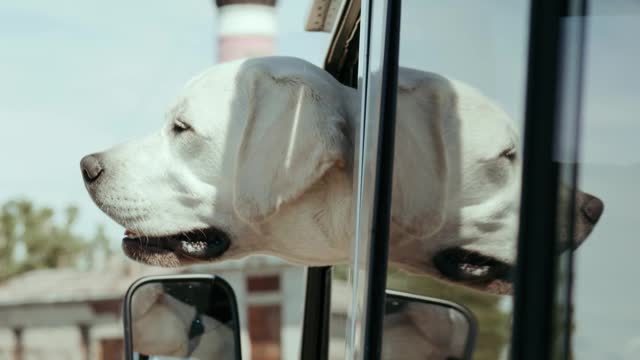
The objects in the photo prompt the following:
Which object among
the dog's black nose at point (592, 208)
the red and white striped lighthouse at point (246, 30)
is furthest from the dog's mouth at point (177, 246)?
the red and white striped lighthouse at point (246, 30)

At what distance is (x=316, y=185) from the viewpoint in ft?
9.19

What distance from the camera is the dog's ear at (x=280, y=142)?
2750mm

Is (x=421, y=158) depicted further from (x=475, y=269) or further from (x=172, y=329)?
(x=172, y=329)

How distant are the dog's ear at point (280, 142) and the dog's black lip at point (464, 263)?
1.01m

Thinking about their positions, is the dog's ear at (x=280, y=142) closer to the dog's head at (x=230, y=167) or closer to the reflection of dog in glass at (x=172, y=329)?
the dog's head at (x=230, y=167)

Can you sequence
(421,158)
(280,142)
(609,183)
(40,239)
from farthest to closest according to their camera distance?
→ (40,239), (280,142), (421,158), (609,183)

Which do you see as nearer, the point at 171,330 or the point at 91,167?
the point at 91,167

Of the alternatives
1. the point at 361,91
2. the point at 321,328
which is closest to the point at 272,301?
the point at 321,328

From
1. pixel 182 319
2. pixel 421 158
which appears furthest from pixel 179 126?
pixel 421 158

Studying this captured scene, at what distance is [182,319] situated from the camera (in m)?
3.27

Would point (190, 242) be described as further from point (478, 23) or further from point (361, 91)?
point (478, 23)

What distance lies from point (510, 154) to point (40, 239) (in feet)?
101

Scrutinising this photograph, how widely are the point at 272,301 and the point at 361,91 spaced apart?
23.0 metres

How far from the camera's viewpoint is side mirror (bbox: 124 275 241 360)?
10.6ft
